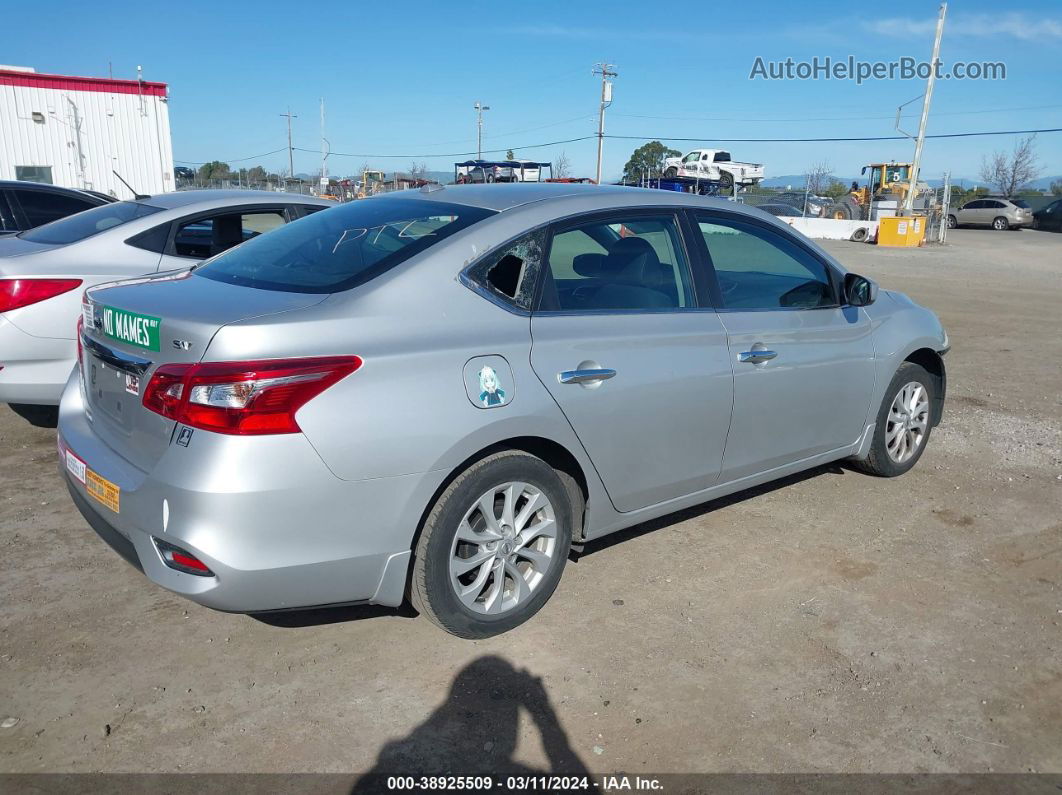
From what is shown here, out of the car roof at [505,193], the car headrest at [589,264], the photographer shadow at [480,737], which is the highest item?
the car roof at [505,193]

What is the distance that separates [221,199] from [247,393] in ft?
12.9

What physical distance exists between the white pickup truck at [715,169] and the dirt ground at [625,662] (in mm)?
39039

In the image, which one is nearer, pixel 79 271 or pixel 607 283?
pixel 607 283

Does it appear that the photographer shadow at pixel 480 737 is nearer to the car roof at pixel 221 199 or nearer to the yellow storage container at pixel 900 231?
the car roof at pixel 221 199

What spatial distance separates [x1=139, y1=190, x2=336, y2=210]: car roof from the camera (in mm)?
5980

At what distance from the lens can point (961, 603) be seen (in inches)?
147

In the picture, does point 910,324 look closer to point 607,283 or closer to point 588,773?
point 607,283

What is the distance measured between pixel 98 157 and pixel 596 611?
101 feet

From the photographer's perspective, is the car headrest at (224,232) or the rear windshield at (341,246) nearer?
the rear windshield at (341,246)

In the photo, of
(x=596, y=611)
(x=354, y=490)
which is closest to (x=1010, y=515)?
(x=596, y=611)

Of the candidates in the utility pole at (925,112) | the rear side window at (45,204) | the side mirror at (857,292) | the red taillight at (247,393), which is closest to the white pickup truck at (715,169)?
the utility pole at (925,112)

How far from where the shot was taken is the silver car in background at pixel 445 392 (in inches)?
104

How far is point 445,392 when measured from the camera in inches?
114

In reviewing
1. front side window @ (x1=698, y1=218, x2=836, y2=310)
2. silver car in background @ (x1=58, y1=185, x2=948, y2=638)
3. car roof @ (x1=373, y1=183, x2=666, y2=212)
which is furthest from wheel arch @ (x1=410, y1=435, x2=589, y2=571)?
front side window @ (x1=698, y1=218, x2=836, y2=310)
